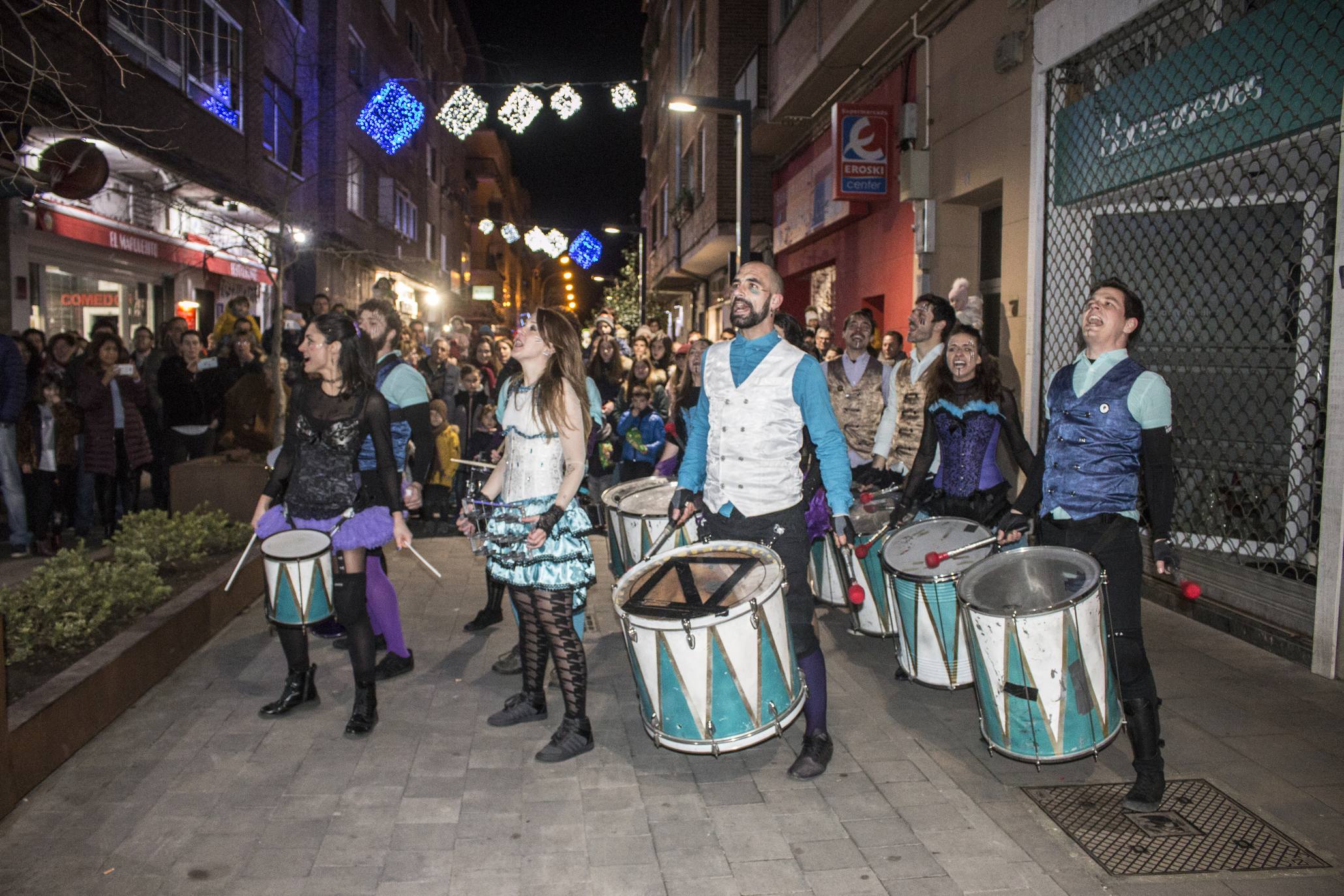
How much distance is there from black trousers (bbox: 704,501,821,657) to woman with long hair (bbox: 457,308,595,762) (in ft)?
2.43

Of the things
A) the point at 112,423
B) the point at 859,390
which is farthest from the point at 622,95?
the point at 859,390

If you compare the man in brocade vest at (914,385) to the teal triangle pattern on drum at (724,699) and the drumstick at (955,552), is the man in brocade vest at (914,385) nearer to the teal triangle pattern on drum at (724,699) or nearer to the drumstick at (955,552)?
the drumstick at (955,552)

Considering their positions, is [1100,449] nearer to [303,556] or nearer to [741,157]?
[303,556]

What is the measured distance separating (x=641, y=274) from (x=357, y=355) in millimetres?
28187

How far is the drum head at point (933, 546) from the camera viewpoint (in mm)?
4891

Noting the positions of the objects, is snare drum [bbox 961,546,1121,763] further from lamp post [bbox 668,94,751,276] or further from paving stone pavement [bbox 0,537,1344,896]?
lamp post [bbox 668,94,751,276]

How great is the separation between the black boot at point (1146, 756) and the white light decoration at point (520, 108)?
10.7m

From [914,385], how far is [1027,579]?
8.53 ft

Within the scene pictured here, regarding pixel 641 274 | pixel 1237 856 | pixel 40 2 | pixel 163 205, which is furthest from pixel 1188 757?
pixel 641 274

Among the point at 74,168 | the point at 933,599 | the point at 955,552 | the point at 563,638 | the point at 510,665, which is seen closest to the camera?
the point at 955,552

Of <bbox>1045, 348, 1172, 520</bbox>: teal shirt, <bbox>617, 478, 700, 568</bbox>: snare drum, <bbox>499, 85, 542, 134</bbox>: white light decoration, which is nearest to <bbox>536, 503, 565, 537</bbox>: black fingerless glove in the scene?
<bbox>617, 478, 700, 568</bbox>: snare drum

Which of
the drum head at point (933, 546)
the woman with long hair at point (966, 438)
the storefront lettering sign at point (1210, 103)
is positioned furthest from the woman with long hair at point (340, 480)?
the storefront lettering sign at point (1210, 103)

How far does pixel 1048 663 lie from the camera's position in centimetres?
396

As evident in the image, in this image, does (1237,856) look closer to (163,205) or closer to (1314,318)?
(1314,318)
